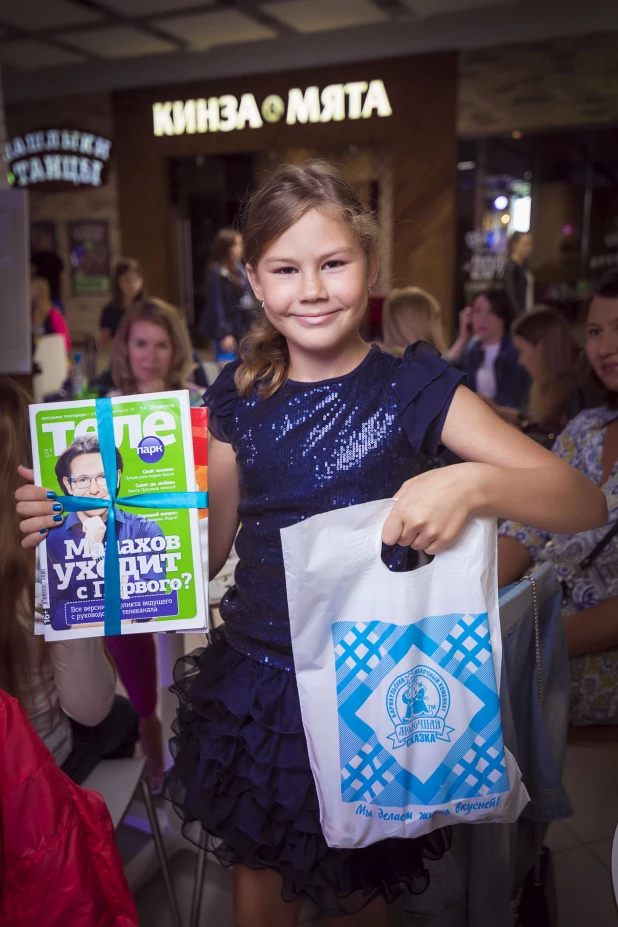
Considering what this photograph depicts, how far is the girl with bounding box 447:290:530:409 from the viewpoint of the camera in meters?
3.89

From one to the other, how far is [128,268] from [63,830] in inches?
209

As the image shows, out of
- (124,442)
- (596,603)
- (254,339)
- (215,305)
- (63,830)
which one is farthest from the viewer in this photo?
(215,305)

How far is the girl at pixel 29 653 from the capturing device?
127cm

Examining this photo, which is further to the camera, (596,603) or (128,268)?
(128,268)

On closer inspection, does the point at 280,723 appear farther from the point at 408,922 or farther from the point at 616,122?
the point at 616,122

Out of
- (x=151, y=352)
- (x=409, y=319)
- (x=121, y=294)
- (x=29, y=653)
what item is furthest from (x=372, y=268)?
(x=121, y=294)

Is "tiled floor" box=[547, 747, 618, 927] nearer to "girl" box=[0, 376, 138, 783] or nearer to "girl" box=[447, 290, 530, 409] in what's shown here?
"girl" box=[0, 376, 138, 783]

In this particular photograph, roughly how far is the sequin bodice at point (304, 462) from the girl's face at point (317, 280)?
0.11m

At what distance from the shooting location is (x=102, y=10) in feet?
21.0

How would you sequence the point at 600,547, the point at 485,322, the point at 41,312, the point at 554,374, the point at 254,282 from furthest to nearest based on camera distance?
1. the point at 41,312
2. the point at 485,322
3. the point at 554,374
4. the point at 600,547
5. the point at 254,282

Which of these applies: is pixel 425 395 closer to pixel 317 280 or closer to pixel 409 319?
pixel 317 280

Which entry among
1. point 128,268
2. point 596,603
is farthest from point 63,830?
point 128,268

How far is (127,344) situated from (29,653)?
190 centimetres

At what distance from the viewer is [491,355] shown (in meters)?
4.03
